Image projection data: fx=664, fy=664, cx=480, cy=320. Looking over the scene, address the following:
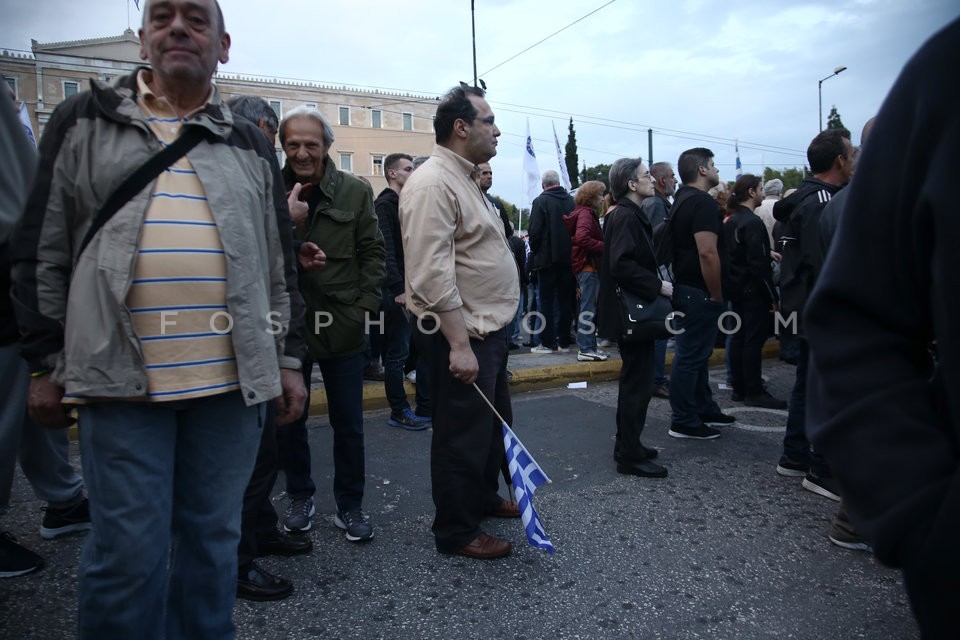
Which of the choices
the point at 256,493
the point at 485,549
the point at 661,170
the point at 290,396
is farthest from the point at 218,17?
the point at 661,170

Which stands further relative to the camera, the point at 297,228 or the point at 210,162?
the point at 297,228

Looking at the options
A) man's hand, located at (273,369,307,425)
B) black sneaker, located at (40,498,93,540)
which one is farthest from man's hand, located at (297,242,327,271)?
black sneaker, located at (40,498,93,540)

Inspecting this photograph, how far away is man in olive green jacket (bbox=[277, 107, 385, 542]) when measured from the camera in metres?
3.15

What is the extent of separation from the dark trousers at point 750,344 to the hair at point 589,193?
7.55 feet

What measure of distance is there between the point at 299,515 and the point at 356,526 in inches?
12.5

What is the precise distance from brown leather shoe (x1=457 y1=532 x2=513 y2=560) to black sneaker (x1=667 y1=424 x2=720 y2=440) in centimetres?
237

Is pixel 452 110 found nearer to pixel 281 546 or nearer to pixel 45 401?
pixel 45 401

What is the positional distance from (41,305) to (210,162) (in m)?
0.58

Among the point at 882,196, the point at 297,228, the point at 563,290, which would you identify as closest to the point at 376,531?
the point at 297,228

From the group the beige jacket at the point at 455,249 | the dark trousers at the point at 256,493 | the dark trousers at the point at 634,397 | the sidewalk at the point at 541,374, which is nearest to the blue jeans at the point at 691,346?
the dark trousers at the point at 634,397

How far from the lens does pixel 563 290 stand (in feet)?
27.6

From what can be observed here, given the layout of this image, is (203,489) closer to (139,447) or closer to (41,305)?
(139,447)

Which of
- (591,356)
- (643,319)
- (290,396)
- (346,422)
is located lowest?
(591,356)

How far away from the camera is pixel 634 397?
4203 millimetres
